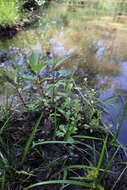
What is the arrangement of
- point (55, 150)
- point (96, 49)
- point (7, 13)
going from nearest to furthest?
1. point (55, 150)
2. point (96, 49)
3. point (7, 13)

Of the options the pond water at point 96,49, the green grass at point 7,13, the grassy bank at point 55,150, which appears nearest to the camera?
the grassy bank at point 55,150

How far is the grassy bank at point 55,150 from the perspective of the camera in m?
0.71

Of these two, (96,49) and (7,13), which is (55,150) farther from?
(7,13)

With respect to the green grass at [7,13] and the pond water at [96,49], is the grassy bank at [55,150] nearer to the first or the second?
the pond water at [96,49]

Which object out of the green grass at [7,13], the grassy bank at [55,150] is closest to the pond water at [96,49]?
the grassy bank at [55,150]

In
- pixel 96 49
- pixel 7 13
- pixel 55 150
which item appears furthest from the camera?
pixel 7 13

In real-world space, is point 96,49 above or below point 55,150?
above

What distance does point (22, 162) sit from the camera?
→ 0.78 metres

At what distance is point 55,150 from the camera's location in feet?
3.03

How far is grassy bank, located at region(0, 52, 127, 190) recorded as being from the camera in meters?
0.71

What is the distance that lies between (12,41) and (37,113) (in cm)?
219

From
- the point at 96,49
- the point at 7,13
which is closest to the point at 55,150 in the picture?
the point at 96,49

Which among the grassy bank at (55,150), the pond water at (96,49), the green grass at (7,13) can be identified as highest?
the green grass at (7,13)

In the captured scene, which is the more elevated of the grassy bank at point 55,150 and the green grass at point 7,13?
the green grass at point 7,13
